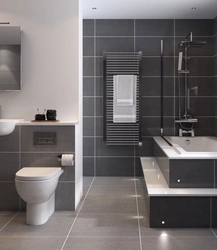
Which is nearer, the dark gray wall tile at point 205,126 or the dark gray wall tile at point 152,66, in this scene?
the dark gray wall tile at point 205,126

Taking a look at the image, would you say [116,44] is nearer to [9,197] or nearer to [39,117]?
[39,117]

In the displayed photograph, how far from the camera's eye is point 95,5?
4555mm

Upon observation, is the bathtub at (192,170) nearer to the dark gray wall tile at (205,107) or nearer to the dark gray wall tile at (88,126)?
the dark gray wall tile at (205,107)

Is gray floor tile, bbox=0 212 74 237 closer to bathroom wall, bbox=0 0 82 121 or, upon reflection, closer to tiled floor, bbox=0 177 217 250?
tiled floor, bbox=0 177 217 250

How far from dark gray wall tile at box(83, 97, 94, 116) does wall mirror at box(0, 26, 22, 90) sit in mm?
1619

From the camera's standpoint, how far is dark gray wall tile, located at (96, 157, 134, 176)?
17.5 ft

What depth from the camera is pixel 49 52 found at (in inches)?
150

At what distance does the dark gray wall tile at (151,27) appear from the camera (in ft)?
17.1

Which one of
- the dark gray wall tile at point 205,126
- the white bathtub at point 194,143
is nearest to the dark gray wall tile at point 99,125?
the white bathtub at point 194,143

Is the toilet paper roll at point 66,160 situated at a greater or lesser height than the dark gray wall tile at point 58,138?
lesser

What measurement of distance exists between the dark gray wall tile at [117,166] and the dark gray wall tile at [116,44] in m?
1.72

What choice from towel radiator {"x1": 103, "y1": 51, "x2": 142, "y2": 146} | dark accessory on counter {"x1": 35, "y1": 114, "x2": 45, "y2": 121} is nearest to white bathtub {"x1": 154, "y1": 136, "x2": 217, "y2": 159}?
towel radiator {"x1": 103, "y1": 51, "x2": 142, "y2": 146}

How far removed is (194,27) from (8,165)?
3495mm

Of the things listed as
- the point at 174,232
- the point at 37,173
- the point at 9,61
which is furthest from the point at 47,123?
the point at 174,232
